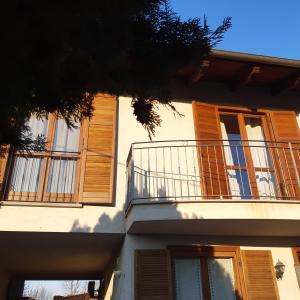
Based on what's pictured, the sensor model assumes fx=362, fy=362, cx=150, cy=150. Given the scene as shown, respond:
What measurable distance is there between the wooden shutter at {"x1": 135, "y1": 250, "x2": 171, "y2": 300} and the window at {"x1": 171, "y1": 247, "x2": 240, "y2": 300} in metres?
0.28

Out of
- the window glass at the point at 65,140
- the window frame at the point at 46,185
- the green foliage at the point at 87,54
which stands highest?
the window glass at the point at 65,140

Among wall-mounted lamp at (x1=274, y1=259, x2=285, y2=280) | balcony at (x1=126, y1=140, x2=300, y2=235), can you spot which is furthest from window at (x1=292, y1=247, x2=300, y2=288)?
balcony at (x1=126, y1=140, x2=300, y2=235)

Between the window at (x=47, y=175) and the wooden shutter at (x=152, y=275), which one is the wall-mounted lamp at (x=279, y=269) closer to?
the wooden shutter at (x=152, y=275)

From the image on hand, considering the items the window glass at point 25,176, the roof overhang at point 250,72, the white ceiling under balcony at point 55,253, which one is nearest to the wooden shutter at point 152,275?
the white ceiling under balcony at point 55,253

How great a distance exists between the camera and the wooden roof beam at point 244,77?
7.52 meters

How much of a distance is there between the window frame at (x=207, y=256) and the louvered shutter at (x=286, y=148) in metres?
1.52

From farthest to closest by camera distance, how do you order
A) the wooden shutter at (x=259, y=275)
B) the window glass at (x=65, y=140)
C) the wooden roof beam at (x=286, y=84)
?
the wooden roof beam at (x=286, y=84) → the window glass at (x=65, y=140) → the wooden shutter at (x=259, y=275)

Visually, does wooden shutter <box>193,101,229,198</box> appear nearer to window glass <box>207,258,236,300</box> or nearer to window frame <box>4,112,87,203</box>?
window glass <box>207,258,236,300</box>

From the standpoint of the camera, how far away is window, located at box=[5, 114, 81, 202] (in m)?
6.39

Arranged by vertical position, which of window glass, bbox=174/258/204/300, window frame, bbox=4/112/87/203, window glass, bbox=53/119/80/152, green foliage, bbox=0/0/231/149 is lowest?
window glass, bbox=174/258/204/300

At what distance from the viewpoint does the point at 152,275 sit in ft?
19.3

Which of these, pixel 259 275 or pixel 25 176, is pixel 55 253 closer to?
pixel 25 176

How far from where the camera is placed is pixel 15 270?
9219 mm

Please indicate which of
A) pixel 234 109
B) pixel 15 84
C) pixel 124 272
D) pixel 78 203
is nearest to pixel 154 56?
pixel 15 84
